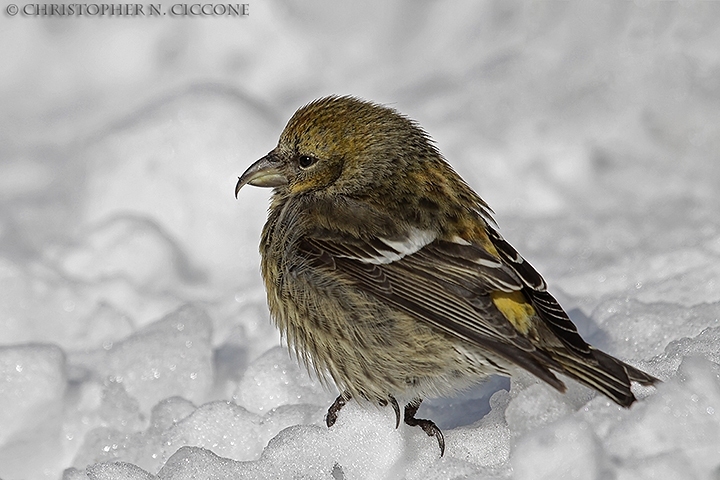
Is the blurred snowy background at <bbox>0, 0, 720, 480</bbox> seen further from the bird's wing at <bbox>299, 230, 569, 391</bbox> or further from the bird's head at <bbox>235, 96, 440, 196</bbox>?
the bird's head at <bbox>235, 96, 440, 196</bbox>

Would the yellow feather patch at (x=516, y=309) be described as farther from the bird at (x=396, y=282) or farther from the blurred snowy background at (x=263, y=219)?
the blurred snowy background at (x=263, y=219)

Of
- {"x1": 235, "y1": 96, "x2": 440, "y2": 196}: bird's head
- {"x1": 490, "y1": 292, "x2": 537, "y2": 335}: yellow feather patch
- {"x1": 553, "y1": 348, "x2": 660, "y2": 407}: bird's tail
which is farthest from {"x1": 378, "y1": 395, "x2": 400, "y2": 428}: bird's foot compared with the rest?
{"x1": 235, "y1": 96, "x2": 440, "y2": 196}: bird's head

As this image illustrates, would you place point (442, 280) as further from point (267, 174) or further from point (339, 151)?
point (267, 174)

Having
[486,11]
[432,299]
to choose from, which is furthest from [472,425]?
[486,11]

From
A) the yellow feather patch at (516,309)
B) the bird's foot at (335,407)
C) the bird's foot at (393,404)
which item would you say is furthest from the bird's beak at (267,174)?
the yellow feather patch at (516,309)

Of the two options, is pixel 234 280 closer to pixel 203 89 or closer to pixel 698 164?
pixel 203 89

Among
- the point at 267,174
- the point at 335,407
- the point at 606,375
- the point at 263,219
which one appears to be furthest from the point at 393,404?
the point at 263,219
